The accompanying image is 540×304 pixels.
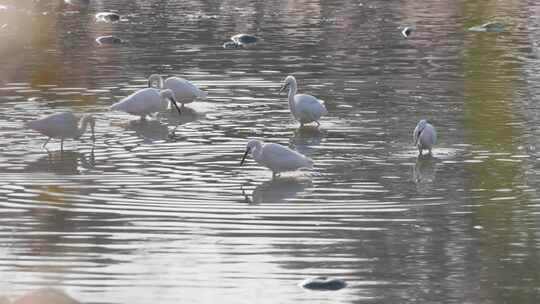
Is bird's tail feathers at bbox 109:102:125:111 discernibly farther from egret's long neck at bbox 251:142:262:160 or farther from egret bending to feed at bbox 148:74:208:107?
egret's long neck at bbox 251:142:262:160

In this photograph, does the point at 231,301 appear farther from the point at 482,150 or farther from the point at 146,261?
the point at 482,150

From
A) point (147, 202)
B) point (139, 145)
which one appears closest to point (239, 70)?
point (139, 145)

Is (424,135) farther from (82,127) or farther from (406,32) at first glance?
(406,32)

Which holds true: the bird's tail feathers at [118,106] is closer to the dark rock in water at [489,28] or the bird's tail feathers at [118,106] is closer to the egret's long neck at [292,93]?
the egret's long neck at [292,93]

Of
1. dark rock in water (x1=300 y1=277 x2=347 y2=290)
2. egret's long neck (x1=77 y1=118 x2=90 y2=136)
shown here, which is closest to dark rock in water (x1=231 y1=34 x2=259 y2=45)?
egret's long neck (x1=77 y1=118 x2=90 y2=136)

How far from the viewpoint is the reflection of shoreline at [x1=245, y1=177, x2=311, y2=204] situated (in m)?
16.8

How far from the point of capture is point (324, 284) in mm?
12484

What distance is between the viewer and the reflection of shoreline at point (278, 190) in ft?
55.1

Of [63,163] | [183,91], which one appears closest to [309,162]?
[63,163]

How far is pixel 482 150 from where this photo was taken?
775 inches

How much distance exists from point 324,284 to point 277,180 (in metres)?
5.78

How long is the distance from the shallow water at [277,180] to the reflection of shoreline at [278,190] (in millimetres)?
51

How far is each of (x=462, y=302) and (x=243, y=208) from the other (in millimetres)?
4587

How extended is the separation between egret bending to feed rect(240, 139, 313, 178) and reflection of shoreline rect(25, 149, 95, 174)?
8.21 feet
